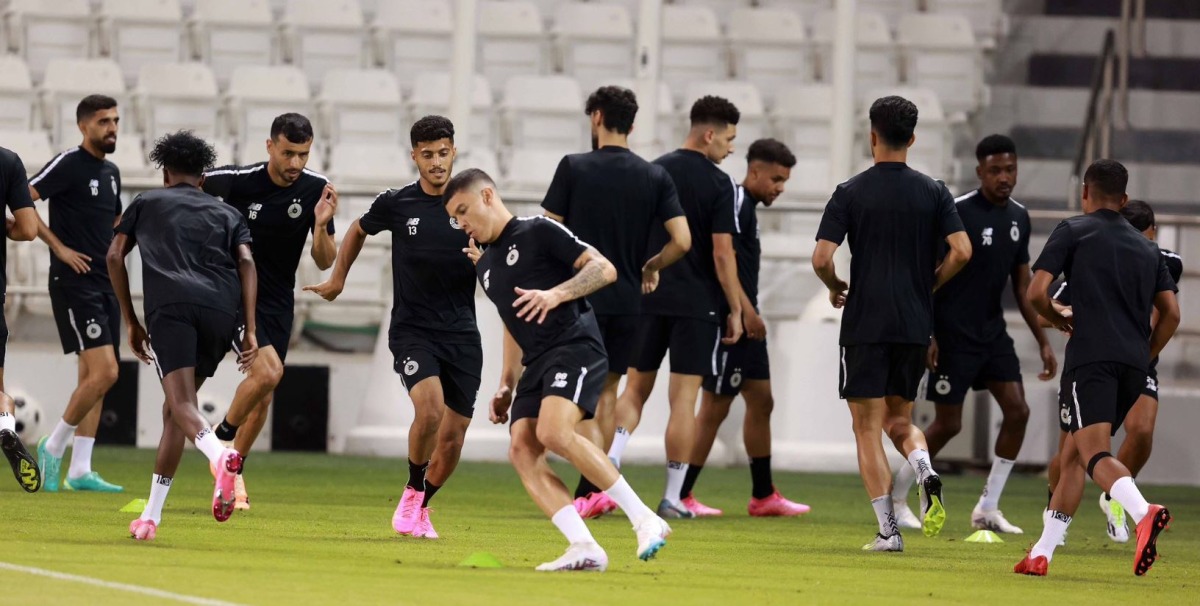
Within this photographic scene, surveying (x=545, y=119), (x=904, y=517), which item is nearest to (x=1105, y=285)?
(x=904, y=517)

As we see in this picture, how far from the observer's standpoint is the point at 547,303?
666cm

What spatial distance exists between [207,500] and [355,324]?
597 centimetres

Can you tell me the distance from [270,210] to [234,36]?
1014 cm

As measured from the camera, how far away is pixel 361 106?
1816cm

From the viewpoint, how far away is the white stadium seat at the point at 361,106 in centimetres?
1808

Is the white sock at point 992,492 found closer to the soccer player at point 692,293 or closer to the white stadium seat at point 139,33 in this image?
the soccer player at point 692,293

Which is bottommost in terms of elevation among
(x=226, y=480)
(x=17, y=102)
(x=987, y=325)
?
(x=226, y=480)

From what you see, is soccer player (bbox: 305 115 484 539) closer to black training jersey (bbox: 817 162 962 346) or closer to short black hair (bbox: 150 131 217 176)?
short black hair (bbox: 150 131 217 176)

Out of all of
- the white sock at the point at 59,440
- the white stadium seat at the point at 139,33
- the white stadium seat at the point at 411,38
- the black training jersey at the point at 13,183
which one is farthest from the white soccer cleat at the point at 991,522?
the white stadium seat at the point at 139,33

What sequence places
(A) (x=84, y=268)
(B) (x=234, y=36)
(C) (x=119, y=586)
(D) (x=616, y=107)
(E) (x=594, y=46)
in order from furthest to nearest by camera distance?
1. (E) (x=594, y=46)
2. (B) (x=234, y=36)
3. (A) (x=84, y=268)
4. (D) (x=616, y=107)
5. (C) (x=119, y=586)

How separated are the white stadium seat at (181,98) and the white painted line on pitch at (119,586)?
12.1 meters

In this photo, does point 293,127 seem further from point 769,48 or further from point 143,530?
point 769,48

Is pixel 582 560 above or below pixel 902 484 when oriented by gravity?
above

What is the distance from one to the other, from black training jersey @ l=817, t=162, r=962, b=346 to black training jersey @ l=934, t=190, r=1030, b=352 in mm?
1615
